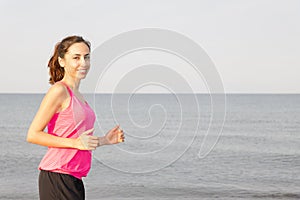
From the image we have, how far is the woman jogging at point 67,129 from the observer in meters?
2.48

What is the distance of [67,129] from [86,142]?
0.20 meters

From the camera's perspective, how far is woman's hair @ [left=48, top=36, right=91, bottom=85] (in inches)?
104

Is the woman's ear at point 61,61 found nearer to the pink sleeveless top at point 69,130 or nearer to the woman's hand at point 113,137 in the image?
the pink sleeveless top at point 69,130

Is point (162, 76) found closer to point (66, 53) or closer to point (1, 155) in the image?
point (66, 53)

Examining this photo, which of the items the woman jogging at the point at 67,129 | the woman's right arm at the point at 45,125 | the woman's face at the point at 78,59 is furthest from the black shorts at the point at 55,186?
the woman's face at the point at 78,59

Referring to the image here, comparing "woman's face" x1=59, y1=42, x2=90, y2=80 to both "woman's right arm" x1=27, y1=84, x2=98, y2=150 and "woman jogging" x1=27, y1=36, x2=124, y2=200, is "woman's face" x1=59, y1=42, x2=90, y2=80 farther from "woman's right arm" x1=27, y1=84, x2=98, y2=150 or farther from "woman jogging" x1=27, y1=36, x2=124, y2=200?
"woman's right arm" x1=27, y1=84, x2=98, y2=150

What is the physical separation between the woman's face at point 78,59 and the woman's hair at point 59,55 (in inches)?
1.0

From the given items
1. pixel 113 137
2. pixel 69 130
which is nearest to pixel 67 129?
pixel 69 130

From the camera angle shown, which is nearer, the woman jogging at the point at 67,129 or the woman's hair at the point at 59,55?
the woman jogging at the point at 67,129

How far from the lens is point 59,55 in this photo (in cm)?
270

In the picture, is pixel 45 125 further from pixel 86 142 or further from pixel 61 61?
pixel 61 61

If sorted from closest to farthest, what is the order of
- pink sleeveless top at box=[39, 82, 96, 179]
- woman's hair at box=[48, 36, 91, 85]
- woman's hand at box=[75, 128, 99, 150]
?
woman's hand at box=[75, 128, 99, 150], pink sleeveless top at box=[39, 82, 96, 179], woman's hair at box=[48, 36, 91, 85]

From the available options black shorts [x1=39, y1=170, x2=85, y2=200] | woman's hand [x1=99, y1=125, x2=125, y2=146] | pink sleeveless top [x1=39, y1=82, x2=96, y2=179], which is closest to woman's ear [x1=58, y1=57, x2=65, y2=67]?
pink sleeveless top [x1=39, y1=82, x2=96, y2=179]

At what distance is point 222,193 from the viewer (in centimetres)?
1423
